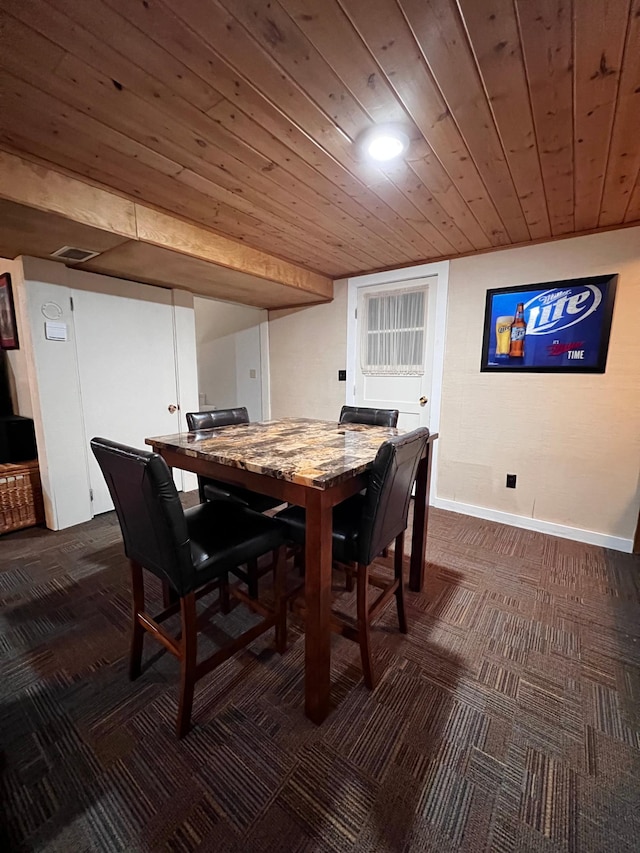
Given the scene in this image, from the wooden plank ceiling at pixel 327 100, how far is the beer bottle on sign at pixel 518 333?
0.77 metres

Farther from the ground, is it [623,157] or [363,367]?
[623,157]

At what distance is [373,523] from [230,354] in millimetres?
4084

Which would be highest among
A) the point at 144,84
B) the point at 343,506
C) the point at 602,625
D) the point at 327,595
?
the point at 144,84

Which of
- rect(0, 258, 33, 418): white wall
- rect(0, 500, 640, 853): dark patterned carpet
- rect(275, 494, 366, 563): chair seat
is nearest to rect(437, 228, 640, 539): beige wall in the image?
rect(0, 500, 640, 853): dark patterned carpet

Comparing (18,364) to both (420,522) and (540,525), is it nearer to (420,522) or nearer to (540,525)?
(420,522)

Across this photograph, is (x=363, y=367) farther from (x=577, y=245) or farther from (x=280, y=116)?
(x=280, y=116)

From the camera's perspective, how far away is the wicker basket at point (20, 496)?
2.59 meters

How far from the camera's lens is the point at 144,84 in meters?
1.19

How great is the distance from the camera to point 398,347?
342cm

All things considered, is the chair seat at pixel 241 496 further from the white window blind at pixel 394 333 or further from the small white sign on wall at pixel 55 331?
the white window blind at pixel 394 333

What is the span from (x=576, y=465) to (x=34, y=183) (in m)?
3.68

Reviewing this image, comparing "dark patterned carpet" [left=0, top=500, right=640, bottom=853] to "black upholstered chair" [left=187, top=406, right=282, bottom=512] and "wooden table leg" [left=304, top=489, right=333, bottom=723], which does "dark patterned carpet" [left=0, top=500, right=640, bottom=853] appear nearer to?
"wooden table leg" [left=304, top=489, right=333, bottom=723]

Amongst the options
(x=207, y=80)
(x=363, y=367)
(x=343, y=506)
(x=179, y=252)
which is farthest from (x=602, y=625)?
(x=179, y=252)

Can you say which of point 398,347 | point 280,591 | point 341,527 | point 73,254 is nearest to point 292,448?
point 341,527
